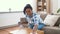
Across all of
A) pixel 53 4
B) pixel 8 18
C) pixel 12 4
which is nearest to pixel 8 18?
pixel 8 18

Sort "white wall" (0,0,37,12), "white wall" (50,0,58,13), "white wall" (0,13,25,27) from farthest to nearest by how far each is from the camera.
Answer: "white wall" (50,0,58,13) → "white wall" (0,0,37,12) → "white wall" (0,13,25,27)

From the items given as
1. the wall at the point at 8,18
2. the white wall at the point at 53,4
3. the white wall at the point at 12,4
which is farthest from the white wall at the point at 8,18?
the white wall at the point at 53,4

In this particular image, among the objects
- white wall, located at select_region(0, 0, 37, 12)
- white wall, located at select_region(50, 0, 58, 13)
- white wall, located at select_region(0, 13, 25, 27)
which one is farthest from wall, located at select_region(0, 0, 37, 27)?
white wall, located at select_region(50, 0, 58, 13)

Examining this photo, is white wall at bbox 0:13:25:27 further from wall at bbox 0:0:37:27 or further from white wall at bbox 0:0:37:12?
white wall at bbox 0:0:37:12

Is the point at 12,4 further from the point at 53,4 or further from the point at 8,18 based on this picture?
the point at 53,4

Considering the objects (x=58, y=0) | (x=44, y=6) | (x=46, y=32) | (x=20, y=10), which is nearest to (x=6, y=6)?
(x=20, y=10)

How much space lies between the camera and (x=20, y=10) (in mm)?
6055

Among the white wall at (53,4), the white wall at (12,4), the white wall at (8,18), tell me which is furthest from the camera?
the white wall at (53,4)

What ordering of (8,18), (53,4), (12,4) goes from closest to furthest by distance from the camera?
(8,18)
(12,4)
(53,4)

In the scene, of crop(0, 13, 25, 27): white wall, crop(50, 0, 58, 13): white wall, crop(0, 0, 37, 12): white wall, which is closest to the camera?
crop(0, 13, 25, 27): white wall

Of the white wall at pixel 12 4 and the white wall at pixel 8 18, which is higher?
the white wall at pixel 12 4

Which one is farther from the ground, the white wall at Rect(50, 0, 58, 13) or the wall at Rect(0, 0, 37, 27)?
the white wall at Rect(50, 0, 58, 13)

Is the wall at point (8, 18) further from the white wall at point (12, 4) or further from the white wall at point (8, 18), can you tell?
the white wall at point (12, 4)

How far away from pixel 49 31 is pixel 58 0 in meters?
3.03
